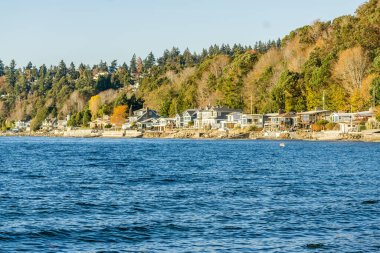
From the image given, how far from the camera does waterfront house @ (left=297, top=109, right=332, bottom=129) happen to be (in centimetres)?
11247

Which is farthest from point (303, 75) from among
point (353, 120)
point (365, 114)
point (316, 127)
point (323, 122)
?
point (365, 114)

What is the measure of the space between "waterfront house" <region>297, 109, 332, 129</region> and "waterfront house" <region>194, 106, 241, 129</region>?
24.9 meters

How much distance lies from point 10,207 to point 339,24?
4818 inches

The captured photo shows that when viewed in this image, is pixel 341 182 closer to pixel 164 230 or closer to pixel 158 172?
pixel 158 172

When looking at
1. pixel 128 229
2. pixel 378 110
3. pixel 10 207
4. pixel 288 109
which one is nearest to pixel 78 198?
pixel 10 207

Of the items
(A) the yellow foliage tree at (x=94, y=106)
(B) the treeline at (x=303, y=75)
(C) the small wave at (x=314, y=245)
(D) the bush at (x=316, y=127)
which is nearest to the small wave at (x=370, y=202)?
(C) the small wave at (x=314, y=245)

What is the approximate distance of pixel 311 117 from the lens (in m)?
114

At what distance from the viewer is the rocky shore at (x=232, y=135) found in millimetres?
99500

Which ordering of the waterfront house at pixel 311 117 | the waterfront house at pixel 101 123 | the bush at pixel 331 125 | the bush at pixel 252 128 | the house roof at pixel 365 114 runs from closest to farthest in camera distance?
the house roof at pixel 365 114 → the bush at pixel 331 125 → the waterfront house at pixel 311 117 → the bush at pixel 252 128 → the waterfront house at pixel 101 123

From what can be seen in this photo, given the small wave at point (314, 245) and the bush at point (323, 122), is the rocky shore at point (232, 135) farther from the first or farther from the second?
the small wave at point (314, 245)

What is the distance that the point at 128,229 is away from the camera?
2011cm

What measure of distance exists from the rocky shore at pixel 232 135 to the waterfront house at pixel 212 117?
310cm

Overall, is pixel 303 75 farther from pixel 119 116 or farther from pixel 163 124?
pixel 119 116

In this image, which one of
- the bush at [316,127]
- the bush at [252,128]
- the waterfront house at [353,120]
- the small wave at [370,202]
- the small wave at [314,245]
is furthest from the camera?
the bush at [252,128]
